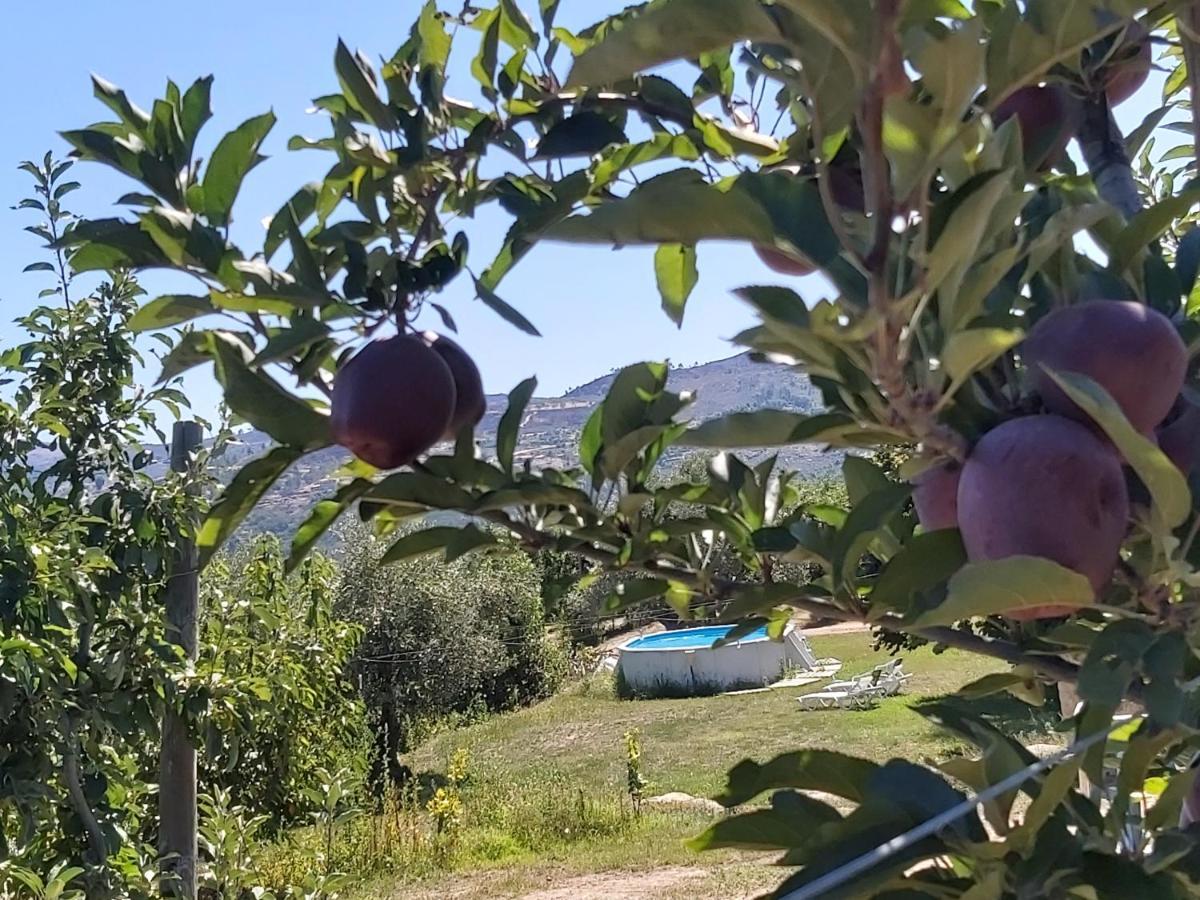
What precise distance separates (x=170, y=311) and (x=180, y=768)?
1803 mm

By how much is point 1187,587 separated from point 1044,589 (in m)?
0.27

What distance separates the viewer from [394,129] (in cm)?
88

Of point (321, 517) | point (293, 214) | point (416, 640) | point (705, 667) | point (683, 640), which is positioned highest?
point (293, 214)

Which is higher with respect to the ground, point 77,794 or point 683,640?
point 77,794

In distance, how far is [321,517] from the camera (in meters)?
0.82

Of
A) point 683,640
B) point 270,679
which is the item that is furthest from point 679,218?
point 683,640

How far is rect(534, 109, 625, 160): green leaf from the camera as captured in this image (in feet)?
2.93

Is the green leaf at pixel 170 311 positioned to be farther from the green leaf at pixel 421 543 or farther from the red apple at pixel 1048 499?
the red apple at pixel 1048 499

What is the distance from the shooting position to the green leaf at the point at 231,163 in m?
0.77

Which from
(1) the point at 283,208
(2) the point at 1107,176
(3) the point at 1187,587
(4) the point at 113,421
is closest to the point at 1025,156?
(2) the point at 1107,176

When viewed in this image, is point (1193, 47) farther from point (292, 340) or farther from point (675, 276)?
point (292, 340)

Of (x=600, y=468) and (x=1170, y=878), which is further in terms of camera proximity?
(x=600, y=468)

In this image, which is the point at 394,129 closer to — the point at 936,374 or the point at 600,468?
the point at 600,468

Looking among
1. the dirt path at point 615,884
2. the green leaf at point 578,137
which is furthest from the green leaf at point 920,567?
the dirt path at point 615,884
